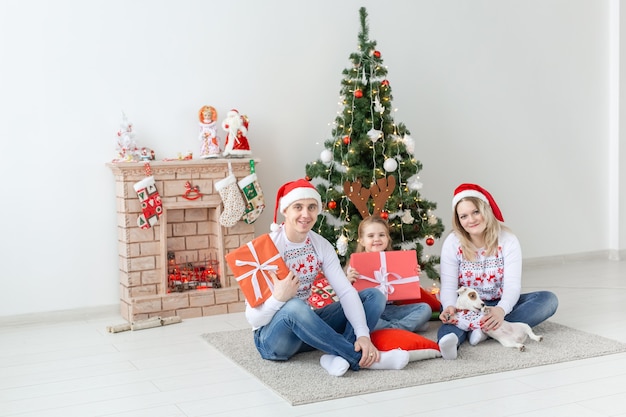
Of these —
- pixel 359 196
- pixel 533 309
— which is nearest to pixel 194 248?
pixel 359 196

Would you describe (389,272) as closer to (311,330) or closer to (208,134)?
(311,330)

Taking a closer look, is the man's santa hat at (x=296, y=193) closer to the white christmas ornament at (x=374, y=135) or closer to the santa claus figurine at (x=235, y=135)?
the white christmas ornament at (x=374, y=135)

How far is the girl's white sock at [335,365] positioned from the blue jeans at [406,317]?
0.56 meters

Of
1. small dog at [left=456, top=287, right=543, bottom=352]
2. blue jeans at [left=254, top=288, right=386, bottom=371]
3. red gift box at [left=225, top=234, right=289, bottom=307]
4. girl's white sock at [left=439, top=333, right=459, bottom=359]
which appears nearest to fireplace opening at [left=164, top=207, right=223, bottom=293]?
blue jeans at [left=254, top=288, right=386, bottom=371]

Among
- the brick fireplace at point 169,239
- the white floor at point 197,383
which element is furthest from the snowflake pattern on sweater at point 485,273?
the brick fireplace at point 169,239

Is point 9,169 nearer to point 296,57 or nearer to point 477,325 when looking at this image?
point 296,57

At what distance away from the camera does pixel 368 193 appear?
445 cm

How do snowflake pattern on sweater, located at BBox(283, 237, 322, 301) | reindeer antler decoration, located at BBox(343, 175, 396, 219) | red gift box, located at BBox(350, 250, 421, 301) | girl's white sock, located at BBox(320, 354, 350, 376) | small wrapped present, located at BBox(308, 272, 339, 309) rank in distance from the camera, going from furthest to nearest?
reindeer antler decoration, located at BBox(343, 175, 396, 219) < small wrapped present, located at BBox(308, 272, 339, 309) < red gift box, located at BBox(350, 250, 421, 301) < snowflake pattern on sweater, located at BBox(283, 237, 322, 301) < girl's white sock, located at BBox(320, 354, 350, 376)

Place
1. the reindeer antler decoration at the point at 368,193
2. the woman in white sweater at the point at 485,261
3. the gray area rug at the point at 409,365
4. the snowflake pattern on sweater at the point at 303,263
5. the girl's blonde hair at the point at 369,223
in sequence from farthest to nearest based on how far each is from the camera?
the reindeer antler decoration at the point at 368,193, the girl's blonde hair at the point at 369,223, the woman in white sweater at the point at 485,261, the snowflake pattern on sweater at the point at 303,263, the gray area rug at the point at 409,365

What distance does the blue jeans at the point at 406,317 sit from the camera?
384 centimetres

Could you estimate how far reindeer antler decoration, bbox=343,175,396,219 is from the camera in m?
4.44

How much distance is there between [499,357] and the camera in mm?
3400

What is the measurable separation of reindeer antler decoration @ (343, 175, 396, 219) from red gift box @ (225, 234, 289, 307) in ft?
3.97

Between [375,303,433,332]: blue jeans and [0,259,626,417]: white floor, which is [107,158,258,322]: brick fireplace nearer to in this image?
[0,259,626,417]: white floor
